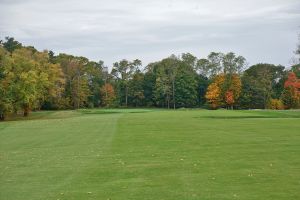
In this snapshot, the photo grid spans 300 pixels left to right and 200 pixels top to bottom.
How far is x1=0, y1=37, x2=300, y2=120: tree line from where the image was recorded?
10888 centimetres

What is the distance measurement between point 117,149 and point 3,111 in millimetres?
55258

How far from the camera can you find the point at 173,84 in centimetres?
12469

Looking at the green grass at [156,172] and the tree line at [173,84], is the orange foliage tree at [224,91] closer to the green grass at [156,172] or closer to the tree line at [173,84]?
the tree line at [173,84]

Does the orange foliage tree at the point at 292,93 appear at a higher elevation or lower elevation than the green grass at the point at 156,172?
higher

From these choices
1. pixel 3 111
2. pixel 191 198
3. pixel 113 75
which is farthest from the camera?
pixel 113 75

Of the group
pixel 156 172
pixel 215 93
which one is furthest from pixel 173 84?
pixel 156 172

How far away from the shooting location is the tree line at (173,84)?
357ft

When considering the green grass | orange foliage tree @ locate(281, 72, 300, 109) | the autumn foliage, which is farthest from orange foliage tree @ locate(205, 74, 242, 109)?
the green grass

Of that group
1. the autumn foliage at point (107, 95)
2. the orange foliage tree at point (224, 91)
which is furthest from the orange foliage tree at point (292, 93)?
the autumn foliage at point (107, 95)

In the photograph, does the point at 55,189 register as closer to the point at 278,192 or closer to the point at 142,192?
the point at 142,192

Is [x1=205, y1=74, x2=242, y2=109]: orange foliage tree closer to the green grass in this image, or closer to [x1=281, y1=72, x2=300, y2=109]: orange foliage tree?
[x1=281, y1=72, x2=300, y2=109]: orange foliage tree

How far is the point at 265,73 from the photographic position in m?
119

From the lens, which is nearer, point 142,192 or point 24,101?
point 142,192

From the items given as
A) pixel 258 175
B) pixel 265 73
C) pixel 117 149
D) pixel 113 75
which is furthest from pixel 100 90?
pixel 258 175
